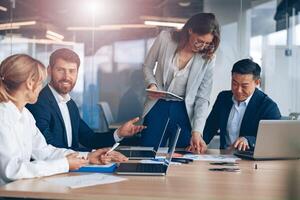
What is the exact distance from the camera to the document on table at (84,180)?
52.7 inches

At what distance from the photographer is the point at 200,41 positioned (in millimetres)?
2539

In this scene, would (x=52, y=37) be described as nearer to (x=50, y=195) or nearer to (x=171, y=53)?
(x=171, y=53)

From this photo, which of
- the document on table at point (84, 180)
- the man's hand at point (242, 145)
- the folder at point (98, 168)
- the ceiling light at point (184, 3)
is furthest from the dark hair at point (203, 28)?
the ceiling light at point (184, 3)

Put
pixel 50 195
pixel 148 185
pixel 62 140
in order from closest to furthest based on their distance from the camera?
pixel 50 195 → pixel 148 185 → pixel 62 140

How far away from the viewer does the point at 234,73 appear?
276 cm

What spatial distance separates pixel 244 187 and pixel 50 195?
623 millimetres

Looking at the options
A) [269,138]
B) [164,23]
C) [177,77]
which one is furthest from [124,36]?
[269,138]

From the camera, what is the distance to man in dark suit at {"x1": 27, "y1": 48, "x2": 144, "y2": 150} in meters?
2.21

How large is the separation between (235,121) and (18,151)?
62.2 inches

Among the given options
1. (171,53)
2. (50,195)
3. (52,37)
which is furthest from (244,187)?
(52,37)

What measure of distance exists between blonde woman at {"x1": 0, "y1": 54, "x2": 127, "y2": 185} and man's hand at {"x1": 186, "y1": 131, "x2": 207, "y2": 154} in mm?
635

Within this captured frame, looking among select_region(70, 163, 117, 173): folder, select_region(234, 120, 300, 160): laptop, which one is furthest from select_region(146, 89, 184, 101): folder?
select_region(70, 163, 117, 173): folder

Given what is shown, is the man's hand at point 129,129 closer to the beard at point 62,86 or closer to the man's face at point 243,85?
the beard at point 62,86

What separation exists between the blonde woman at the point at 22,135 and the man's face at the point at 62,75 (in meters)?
0.67
